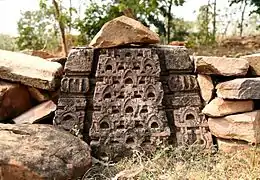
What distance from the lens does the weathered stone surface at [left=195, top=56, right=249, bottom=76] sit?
3.03m

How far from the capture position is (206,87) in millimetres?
3238

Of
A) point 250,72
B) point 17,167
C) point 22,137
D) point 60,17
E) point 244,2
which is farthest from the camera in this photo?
point 244,2

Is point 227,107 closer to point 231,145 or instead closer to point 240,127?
point 240,127

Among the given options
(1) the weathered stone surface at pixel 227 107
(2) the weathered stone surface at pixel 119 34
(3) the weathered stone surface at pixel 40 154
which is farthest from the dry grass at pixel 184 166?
(2) the weathered stone surface at pixel 119 34

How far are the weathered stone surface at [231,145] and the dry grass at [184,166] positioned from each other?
6 cm

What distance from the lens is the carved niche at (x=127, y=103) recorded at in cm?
312

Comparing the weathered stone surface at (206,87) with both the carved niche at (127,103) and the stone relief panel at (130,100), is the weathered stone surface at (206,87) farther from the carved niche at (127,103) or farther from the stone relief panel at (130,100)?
the carved niche at (127,103)

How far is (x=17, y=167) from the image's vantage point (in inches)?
91.0

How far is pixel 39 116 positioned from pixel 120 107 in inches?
26.8

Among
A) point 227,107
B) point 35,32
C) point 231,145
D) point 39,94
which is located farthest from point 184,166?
point 35,32

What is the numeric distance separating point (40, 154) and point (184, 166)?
1.02 meters

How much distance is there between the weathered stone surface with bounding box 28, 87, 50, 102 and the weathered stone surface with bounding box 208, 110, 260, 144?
1463mm

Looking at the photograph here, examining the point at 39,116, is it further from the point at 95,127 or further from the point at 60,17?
the point at 60,17

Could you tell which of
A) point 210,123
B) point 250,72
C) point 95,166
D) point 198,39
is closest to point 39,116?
point 95,166
